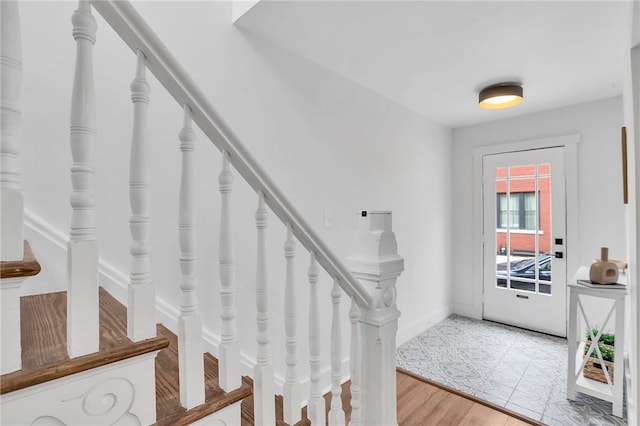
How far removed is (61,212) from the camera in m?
1.23

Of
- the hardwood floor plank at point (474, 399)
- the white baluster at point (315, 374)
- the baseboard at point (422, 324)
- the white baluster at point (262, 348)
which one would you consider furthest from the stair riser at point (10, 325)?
the baseboard at point (422, 324)

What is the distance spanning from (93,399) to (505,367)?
9.53ft

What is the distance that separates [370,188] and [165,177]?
5.56 feet

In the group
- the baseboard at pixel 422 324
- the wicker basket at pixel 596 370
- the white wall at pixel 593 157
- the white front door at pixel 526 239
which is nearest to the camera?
the wicker basket at pixel 596 370

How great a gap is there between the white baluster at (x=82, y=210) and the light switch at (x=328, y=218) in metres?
1.72

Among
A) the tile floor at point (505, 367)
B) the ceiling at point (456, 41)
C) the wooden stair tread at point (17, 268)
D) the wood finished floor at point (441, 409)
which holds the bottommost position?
the tile floor at point (505, 367)

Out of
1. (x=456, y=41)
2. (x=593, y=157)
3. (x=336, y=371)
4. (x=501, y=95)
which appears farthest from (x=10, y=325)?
(x=593, y=157)

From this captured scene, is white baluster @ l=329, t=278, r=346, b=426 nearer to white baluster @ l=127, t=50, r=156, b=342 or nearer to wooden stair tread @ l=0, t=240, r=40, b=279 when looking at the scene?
white baluster @ l=127, t=50, r=156, b=342

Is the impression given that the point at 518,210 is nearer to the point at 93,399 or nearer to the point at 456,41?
the point at 456,41

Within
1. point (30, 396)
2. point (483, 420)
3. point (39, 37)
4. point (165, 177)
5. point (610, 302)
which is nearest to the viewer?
point (30, 396)

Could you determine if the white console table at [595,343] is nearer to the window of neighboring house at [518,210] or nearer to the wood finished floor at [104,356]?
the window of neighboring house at [518,210]

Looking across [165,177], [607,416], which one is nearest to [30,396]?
[165,177]

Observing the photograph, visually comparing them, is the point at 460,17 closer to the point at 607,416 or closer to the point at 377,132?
the point at 377,132

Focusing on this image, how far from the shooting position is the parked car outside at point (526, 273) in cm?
332
